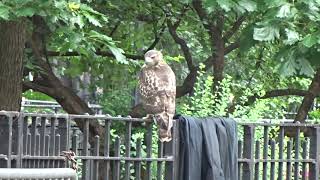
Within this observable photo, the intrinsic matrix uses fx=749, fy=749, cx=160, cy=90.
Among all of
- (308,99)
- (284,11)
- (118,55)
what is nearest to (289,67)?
(284,11)

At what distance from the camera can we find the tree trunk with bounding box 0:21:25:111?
877 cm

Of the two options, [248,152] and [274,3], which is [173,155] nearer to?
[248,152]

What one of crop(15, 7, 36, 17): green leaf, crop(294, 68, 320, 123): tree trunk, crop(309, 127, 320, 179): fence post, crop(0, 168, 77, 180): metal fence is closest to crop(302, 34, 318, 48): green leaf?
crop(309, 127, 320, 179): fence post

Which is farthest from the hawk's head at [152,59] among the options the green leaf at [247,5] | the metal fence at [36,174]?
the metal fence at [36,174]

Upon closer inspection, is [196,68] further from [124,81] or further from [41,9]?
[41,9]

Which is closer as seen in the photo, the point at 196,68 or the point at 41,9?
the point at 41,9

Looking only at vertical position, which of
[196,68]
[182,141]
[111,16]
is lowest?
[182,141]

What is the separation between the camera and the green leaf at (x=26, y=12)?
605 centimetres

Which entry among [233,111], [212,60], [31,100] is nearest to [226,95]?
[233,111]

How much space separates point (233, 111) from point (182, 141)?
3421 mm

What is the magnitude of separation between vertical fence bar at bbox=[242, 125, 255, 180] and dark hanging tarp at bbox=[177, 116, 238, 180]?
0.37 metres

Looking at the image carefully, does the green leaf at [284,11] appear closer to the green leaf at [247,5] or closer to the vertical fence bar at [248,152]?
the green leaf at [247,5]

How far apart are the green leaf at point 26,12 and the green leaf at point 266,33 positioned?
1954 millimetres

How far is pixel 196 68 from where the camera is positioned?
11312mm
